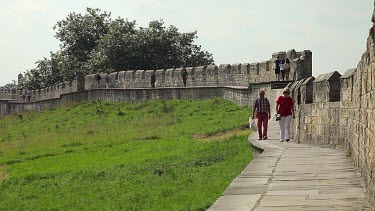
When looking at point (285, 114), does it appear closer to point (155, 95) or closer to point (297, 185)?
point (297, 185)

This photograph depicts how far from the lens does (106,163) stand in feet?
66.6

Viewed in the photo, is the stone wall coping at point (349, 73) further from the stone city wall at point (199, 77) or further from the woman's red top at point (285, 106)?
the stone city wall at point (199, 77)

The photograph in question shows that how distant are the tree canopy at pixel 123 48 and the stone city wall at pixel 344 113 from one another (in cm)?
3525

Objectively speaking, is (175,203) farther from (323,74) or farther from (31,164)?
(31,164)

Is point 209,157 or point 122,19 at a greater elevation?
point 122,19

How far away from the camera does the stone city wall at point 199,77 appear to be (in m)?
32.5

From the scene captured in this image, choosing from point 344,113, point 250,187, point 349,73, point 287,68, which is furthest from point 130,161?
point 287,68

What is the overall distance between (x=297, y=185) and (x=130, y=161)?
431 inches

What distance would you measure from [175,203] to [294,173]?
2696mm

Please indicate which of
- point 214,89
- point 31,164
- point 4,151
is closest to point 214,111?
point 214,89

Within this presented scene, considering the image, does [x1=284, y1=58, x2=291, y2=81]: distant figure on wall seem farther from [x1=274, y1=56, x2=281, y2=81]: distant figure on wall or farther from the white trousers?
the white trousers

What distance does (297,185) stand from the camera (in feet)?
30.2

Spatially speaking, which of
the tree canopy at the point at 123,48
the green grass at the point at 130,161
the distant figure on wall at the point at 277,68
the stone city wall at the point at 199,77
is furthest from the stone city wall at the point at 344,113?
the tree canopy at the point at 123,48

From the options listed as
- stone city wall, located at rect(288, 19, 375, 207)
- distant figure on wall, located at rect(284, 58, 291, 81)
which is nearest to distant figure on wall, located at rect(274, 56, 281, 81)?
distant figure on wall, located at rect(284, 58, 291, 81)
